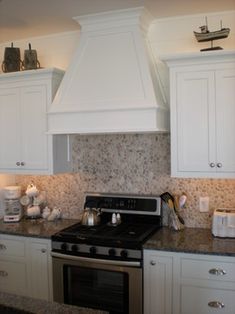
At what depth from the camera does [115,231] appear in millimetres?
2865

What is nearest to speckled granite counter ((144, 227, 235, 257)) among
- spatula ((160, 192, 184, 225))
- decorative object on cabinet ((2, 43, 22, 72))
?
spatula ((160, 192, 184, 225))

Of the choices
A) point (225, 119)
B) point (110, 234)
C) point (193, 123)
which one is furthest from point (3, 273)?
point (225, 119)

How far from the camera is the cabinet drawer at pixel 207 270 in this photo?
7.89 ft

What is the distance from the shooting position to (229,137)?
8.53 ft

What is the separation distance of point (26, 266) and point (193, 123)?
5.93 ft

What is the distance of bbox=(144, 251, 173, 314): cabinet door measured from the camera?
8.32ft

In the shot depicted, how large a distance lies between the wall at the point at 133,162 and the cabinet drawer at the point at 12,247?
592 mm

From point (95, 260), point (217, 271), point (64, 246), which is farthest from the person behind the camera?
point (64, 246)

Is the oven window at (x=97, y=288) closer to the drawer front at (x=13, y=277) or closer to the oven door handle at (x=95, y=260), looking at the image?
the oven door handle at (x=95, y=260)

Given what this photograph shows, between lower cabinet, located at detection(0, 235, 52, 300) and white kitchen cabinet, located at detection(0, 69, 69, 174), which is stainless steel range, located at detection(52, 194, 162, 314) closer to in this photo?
lower cabinet, located at detection(0, 235, 52, 300)

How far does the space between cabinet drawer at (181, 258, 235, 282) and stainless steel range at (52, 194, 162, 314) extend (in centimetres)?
32

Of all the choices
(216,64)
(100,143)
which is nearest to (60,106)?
(100,143)

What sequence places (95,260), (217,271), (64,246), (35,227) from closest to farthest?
(217,271)
(95,260)
(64,246)
(35,227)

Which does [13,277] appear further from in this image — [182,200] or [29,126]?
[182,200]
